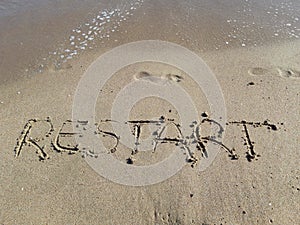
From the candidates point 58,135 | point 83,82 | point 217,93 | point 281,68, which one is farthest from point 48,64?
point 281,68

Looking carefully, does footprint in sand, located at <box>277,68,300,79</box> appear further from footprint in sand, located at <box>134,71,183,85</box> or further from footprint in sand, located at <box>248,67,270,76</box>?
footprint in sand, located at <box>134,71,183,85</box>

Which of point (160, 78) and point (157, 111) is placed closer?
point (157, 111)

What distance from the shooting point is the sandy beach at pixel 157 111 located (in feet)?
9.82

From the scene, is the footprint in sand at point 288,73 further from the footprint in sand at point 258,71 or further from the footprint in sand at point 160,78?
the footprint in sand at point 160,78

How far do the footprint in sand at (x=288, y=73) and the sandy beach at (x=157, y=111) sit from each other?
0.01 m

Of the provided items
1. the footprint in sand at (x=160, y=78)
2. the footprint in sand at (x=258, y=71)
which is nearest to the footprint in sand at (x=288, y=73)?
the footprint in sand at (x=258, y=71)

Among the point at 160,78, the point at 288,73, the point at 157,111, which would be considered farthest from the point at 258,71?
the point at 157,111

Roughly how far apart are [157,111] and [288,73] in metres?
1.66

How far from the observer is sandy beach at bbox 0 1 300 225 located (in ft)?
9.82

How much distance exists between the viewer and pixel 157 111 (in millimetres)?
3785

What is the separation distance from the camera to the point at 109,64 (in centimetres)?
441

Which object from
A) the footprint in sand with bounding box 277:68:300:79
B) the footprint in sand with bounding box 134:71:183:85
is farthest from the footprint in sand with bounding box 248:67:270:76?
the footprint in sand with bounding box 134:71:183:85

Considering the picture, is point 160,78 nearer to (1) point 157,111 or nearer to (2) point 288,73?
(1) point 157,111

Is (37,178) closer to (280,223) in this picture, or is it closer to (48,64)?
(48,64)
